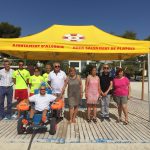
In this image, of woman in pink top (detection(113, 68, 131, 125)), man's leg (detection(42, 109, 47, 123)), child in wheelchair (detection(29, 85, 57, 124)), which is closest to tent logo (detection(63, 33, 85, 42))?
woman in pink top (detection(113, 68, 131, 125))

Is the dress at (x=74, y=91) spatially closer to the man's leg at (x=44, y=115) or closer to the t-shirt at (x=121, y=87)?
the t-shirt at (x=121, y=87)

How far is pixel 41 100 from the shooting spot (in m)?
8.66

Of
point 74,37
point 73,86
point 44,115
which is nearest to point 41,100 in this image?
point 44,115

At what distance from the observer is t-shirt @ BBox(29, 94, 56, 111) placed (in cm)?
858

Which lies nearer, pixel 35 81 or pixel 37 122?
pixel 37 122

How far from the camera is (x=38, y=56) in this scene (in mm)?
16297

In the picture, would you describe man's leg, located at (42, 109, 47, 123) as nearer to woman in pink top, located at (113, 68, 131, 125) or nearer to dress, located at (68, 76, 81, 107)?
dress, located at (68, 76, 81, 107)

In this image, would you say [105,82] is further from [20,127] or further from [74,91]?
[20,127]

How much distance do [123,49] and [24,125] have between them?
368 centimetres

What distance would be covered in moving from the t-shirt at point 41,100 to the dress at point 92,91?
1463 millimetres

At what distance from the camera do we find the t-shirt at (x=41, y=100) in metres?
8.58

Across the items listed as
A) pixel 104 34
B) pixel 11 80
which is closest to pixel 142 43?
pixel 104 34

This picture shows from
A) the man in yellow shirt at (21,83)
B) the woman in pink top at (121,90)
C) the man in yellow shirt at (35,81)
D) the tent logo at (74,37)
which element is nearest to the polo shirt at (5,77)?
the man in yellow shirt at (21,83)

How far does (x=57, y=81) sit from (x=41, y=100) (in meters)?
1.48
